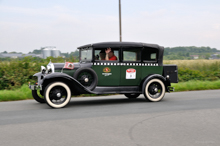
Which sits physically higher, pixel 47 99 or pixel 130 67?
pixel 130 67

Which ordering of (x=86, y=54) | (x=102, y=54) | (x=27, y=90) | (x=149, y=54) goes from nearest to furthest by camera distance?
(x=102, y=54), (x=86, y=54), (x=149, y=54), (x=27, y=90)

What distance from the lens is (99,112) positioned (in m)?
6.74

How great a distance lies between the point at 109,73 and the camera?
8.14 m

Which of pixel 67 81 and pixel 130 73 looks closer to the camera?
pixel 67 81

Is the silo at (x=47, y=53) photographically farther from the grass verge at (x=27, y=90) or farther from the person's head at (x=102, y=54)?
the person's head at (x=102, y=54)

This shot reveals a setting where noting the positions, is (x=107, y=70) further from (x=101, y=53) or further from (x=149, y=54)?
(x=149, y=54)

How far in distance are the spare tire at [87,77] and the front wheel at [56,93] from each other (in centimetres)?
51

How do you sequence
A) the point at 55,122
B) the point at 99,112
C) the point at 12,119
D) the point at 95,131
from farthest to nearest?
the point at 99,112, the point at 12,119, the point at 55,122, the point at 95,131

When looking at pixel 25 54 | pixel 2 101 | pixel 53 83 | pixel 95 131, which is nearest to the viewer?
pixel 95 131

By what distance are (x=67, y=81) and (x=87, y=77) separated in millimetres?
601

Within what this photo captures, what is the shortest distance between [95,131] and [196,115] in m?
2.66

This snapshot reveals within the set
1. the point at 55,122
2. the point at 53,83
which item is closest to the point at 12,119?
the point at 55,122

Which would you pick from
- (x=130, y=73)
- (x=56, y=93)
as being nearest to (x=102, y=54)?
(x=130, y=73)

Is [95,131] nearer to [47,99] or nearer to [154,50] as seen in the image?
[47,99]
